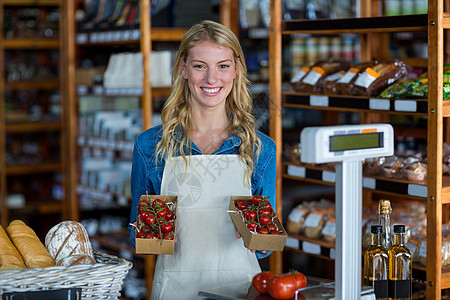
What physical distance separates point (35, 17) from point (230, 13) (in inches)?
97.5

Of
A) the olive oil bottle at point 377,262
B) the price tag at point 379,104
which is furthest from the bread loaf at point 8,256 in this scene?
the price tag at point 379,104

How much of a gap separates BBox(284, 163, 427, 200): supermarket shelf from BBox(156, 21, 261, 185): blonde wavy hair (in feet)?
2.63

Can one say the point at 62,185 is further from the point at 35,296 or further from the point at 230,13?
the point at 35,296

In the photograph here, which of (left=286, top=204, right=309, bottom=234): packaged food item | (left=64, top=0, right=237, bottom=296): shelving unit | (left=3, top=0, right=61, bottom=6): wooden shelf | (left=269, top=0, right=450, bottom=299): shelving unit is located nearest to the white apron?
(left=269, top=0, right=450, bottom=299): shelving unit

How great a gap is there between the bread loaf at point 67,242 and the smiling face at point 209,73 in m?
0.66

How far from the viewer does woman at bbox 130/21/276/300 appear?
8.35 ft

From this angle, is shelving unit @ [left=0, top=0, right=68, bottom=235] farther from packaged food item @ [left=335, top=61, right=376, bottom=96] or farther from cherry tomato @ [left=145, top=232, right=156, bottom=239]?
cherry tomato @ [left=145, top=232, right=156, bottom=239]

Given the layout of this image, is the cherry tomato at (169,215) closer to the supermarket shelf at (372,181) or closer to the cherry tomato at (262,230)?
the cherry tomato at (262,230)

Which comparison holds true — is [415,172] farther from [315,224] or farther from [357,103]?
[315,224]

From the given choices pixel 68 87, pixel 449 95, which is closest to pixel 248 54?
pixel 68 87

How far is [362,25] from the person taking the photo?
10.8 feet

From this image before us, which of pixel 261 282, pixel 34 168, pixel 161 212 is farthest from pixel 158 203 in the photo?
pixel 34 168

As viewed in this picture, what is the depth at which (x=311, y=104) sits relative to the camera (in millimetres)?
3623

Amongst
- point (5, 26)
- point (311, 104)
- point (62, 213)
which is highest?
point (5, 26)
